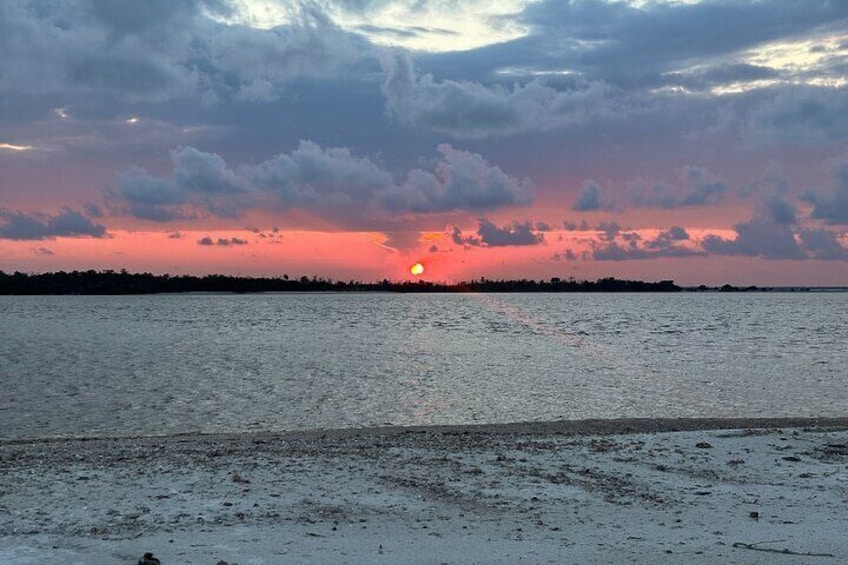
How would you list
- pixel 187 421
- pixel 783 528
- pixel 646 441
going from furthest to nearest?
pixel 187 421 → pixel 646 441 → pixel 783 528

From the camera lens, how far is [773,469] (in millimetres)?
14078

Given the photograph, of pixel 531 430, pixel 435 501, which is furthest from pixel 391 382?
pixel 435 501

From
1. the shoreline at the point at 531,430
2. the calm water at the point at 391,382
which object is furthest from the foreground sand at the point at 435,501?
the calm water at the point at 391,382

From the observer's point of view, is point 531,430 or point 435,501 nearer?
point 435,501

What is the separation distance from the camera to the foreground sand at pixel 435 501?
9625 mm

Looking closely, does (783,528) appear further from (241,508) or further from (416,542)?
(241,508)

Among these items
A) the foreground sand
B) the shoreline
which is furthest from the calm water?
the foreground sand

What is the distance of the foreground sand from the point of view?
9.62 meters

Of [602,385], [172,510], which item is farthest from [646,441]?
[602,385]

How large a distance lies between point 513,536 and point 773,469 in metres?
6.27

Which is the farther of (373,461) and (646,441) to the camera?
(646,441)

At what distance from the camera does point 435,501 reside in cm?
1181

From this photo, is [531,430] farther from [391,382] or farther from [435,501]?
[391,382]

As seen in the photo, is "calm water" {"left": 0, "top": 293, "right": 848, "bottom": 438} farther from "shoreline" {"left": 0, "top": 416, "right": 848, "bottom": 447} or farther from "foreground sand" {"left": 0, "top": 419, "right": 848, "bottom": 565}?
"foreground sand" {"left": 0, "top": 419, "right": 848, "bottom": 565}
